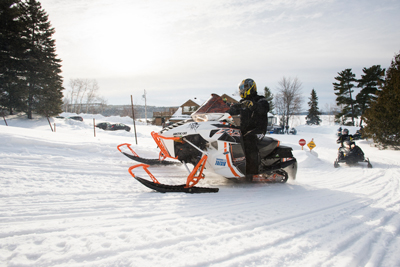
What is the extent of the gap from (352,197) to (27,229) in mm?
4235

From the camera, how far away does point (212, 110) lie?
387 cm

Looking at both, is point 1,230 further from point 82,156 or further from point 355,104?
point 355,104

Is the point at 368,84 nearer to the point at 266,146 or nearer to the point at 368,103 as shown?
the point at 368,103

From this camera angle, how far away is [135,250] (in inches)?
64.7

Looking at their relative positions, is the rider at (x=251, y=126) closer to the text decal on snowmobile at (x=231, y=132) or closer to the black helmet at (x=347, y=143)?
the text decal on snowmobile at (x=231, y=132)

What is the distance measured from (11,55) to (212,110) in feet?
80.5

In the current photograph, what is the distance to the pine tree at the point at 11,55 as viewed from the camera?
62.5 ft

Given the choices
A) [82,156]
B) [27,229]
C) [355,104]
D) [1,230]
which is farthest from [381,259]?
[355,104]

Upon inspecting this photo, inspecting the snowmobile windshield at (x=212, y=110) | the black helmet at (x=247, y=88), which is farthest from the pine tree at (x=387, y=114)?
the snowmobile windshield at (x=212, y=110)

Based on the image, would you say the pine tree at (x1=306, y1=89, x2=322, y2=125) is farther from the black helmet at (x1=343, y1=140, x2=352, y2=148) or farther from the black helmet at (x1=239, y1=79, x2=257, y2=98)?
the black helmet at (x1=239, y1=79, x2=257, y2=98)

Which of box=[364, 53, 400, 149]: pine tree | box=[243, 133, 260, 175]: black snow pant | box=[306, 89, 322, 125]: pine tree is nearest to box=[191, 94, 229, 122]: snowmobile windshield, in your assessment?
box=[243, 133, 260, 175]: black snow pant

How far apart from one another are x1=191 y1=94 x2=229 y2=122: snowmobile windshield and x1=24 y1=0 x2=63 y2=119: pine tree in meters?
23.4

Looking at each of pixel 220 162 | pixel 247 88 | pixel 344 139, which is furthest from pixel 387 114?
pixel 220 162

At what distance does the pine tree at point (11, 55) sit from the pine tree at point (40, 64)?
0.67 m
